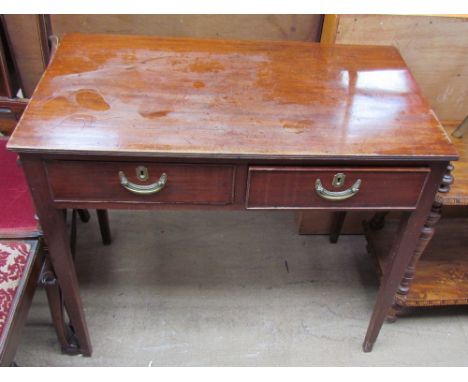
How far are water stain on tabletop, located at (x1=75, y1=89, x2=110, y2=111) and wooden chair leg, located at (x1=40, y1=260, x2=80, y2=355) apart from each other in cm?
42

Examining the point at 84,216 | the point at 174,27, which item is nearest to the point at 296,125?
the point at 174,27

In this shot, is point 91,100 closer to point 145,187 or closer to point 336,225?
point 145,187

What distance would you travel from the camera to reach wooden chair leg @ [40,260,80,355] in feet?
3.64

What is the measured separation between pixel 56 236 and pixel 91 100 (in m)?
0.31

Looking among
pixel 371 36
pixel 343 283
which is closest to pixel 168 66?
pixel 371 36

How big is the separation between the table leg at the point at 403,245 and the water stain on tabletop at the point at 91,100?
71cm

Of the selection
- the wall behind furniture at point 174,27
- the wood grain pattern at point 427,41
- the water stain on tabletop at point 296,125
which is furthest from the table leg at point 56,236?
the wood grain pattern at point 427,41

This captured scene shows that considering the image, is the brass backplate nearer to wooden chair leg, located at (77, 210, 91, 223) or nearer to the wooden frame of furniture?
the wooden frame of furniture

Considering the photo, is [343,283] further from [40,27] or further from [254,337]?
[40,27]

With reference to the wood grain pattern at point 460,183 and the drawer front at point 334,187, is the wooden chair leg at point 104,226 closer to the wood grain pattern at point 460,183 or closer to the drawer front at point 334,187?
the drawer front at point 334,187

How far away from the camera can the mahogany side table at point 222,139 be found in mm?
876

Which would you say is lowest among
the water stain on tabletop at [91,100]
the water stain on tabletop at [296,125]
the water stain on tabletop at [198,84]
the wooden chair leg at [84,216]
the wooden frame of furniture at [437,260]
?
the wooden chair leg at [84,216]

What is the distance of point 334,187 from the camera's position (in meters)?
0.95

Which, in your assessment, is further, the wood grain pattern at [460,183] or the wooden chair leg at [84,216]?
the wooden chair leg at [84,216]
